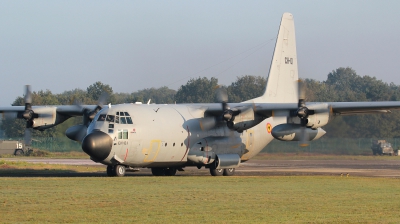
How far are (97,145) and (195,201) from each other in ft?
26.8

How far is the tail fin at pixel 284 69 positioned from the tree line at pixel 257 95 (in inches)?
138

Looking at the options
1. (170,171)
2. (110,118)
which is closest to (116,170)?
(110,118)

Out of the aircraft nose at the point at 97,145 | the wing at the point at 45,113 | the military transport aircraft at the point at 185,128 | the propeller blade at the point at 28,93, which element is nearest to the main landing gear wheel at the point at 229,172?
the military transport aircraft at the point at 185,128

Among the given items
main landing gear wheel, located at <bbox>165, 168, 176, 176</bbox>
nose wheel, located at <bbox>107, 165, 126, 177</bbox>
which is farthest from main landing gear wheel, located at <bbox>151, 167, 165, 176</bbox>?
nose wheel, located at <bbox>107, 165, 126, 177</bbox>

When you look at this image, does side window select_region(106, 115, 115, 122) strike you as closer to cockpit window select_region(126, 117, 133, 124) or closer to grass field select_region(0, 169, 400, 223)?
cockpit window select_region(126, 117, 133, 124)

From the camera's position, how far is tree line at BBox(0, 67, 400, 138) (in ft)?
126

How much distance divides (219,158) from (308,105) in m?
4.49

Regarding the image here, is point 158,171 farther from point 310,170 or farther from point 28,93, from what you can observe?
point 310,170

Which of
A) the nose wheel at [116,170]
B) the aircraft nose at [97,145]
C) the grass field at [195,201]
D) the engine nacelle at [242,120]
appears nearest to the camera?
the grass field at [195,201]

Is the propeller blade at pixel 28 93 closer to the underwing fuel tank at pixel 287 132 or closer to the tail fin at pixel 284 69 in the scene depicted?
the underwing fuel tank at pixel 287 132

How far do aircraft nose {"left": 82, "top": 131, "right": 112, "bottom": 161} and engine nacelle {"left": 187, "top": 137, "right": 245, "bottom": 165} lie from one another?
174 inches

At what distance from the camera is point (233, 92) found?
3009 inches

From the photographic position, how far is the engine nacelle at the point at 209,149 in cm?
2677

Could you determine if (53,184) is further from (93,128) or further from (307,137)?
(307,137)
